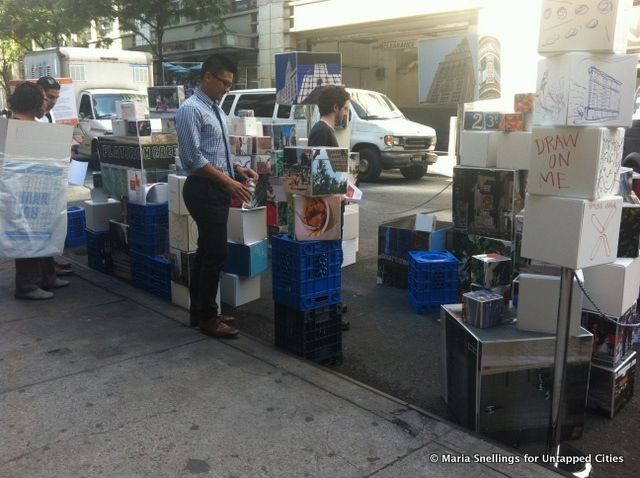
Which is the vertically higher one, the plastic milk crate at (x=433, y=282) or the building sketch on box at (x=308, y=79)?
the building sketch on box at (x=308, y=79)

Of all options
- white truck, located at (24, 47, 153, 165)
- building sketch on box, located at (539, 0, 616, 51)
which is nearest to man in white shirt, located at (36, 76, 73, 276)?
building sketch on box, located at (539, 0, 616, 51)

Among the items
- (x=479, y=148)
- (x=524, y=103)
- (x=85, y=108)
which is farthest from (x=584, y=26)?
(x=85, y=108)

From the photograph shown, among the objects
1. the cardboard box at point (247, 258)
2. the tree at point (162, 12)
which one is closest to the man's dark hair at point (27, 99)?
the cardboard box at point (247, 258)

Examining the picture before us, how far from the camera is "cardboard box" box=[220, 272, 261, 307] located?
547 centimetres

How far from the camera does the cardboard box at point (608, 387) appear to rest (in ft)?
11.7

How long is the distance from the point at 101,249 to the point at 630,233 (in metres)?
4.87

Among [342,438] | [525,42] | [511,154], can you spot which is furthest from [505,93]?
[342,438]

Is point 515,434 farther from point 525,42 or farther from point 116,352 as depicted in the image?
point 525,42

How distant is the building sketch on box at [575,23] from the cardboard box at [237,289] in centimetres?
339

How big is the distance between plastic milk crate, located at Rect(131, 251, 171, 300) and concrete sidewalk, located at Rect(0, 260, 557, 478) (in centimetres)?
75

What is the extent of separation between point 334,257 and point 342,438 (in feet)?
4.43

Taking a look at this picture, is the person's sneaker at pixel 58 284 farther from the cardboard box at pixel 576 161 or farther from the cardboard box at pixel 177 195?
the cardboard box at pixel 576 161

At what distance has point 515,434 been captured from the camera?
3.29m

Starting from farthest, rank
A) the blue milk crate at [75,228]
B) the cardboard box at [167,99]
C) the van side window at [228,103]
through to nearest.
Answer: the van side window at [228,103] < the blue milk crate at [75,228] < the cardboard box at [167,99]
